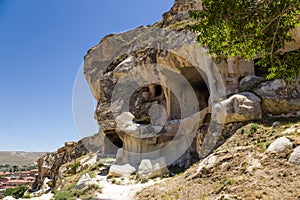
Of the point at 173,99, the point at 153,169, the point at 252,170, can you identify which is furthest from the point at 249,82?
the point at 153,169

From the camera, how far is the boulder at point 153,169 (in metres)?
13.0

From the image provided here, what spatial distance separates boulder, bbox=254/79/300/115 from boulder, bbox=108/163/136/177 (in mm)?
8714

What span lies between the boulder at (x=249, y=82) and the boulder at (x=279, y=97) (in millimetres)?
570

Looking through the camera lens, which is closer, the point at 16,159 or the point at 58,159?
the point at 58,159

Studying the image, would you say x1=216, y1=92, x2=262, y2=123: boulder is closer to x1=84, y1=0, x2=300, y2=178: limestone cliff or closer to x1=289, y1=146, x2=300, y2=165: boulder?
x1=84, y1=0, x2=300, y2=178: limestone cliff

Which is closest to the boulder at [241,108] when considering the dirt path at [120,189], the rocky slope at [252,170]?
the rocky slope at [252,170]

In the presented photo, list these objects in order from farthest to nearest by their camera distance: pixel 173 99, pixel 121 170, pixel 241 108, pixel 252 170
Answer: pixel 173 99 → pixel 121 170 → pixel 241 108 → pixel 252 170

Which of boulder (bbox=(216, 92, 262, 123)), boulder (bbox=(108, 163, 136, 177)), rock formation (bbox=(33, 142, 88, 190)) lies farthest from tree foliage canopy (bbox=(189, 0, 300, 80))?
rock formation (bbox=(33, 142, 88, 190))

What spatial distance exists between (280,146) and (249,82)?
602 centimetres

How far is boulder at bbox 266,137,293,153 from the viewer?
6.79 metres

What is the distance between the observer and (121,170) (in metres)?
14.4

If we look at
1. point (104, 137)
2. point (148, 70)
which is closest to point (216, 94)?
point (148, 70)

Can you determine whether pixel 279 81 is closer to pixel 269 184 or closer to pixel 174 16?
pixel 269 184

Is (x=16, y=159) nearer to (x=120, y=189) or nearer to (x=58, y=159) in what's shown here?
(x=58, y=159)
